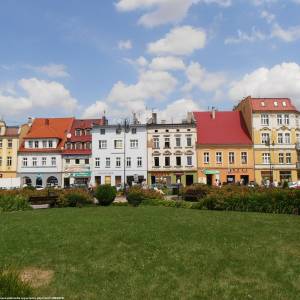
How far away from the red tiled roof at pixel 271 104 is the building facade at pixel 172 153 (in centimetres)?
1001

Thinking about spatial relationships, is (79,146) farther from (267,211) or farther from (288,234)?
(288,234)

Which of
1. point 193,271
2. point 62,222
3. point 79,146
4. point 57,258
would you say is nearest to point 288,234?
point 193,271

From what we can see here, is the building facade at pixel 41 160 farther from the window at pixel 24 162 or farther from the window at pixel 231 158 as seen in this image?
the window at pixel 231 158

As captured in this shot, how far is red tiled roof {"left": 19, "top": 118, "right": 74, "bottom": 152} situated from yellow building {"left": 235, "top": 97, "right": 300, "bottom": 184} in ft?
98.2

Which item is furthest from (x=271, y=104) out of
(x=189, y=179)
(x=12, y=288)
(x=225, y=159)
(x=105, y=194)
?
(x=12, y=288)

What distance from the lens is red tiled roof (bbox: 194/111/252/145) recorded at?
192 feet

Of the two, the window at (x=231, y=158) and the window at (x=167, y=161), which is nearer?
the window at (x=231, y=158)

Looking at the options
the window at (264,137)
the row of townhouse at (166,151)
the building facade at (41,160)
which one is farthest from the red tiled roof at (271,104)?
the building facade at (41,160)

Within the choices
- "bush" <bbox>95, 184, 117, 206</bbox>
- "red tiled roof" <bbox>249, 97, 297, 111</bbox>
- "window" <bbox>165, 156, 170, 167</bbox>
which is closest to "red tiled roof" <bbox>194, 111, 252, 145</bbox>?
"red tiled roof" <bbox>249, 97, 297, 111</bbox>

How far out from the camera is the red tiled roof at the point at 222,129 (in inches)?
2308

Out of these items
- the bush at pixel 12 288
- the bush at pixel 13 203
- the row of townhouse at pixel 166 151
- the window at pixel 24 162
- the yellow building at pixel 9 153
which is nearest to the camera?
the bush at pixel 12 288

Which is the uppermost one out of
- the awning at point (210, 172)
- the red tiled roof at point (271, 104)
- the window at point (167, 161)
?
the red tiled roof at point (271, 104)

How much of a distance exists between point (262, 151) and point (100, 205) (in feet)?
123

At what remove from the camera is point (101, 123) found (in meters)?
62.0
